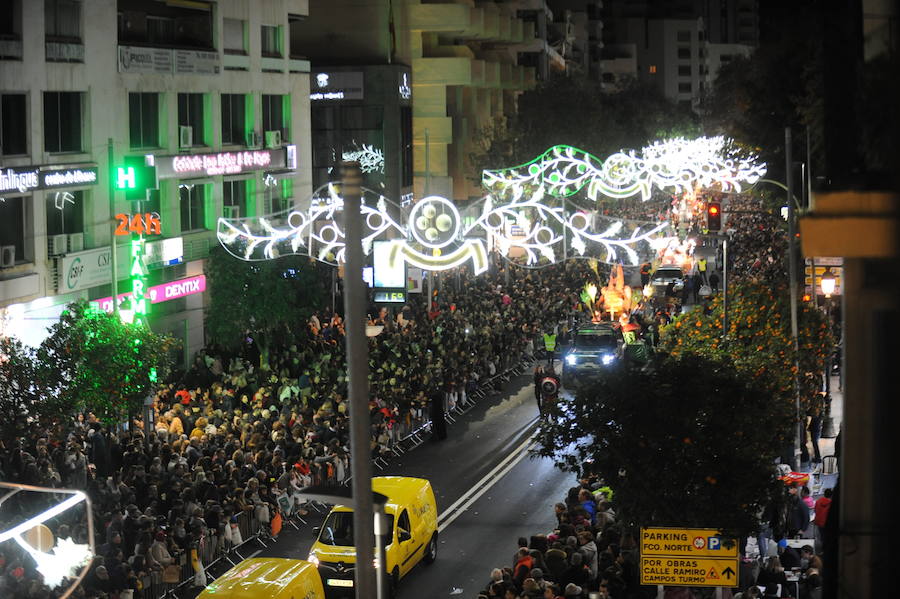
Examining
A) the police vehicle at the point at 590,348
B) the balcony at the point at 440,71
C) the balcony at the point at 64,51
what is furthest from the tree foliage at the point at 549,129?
the balcony at the point at 64,51

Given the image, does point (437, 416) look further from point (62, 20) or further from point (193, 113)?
point (193, 113)

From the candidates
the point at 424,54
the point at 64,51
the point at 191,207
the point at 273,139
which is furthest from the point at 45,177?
the point at 424,54

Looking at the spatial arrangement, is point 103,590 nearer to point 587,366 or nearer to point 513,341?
point 587,366

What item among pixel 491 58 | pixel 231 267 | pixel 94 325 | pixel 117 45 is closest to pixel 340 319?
pixel 231 267

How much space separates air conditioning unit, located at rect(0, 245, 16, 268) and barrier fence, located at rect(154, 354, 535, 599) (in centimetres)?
927

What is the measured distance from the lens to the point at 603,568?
19891 millimetres

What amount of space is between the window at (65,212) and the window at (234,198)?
8.81m

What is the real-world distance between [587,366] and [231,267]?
10.3 meters

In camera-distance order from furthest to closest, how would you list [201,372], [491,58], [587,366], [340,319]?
[491,58], [340,319], [587,366], [201,372]

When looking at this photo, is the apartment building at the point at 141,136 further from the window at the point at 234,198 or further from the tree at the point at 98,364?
the tree at the point at 98,364

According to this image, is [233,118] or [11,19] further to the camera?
[233,118]

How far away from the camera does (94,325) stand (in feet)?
90.1

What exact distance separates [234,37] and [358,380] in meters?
37.4

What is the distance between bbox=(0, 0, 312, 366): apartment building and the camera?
33125mm
